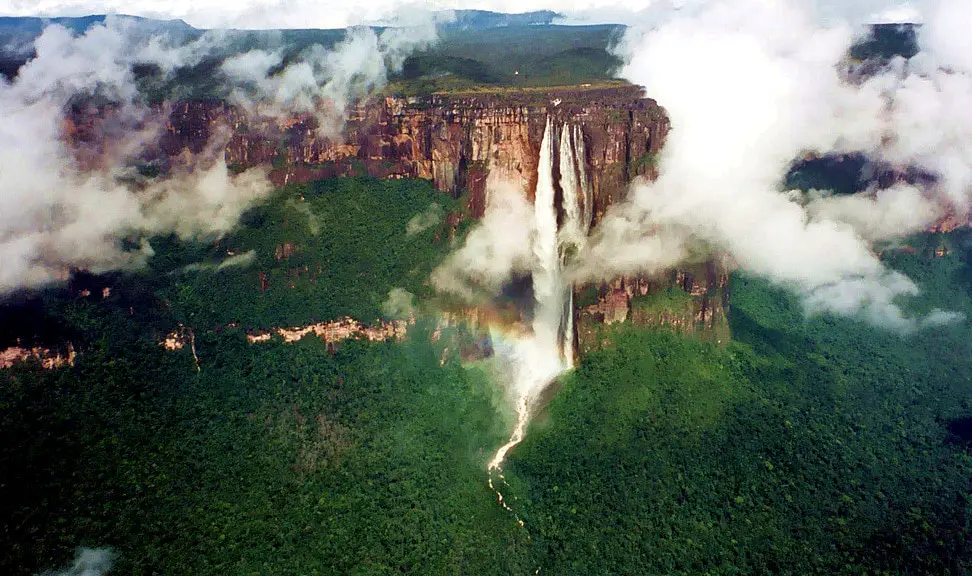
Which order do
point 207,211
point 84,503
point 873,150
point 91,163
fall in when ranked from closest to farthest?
point 84,503
point 91,163
point 207,211
point 873,150

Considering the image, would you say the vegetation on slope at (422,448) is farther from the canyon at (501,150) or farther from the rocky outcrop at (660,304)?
the canyon at (501,150)

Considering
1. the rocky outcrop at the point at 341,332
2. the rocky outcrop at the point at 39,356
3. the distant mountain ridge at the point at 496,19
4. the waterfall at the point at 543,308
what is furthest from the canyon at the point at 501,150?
the distant mountain ridge at the point at 496,19

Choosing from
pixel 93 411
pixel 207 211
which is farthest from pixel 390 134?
pixel 93 411

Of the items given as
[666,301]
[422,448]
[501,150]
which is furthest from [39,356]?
[666,301]

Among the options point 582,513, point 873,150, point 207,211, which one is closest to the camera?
point 582,513

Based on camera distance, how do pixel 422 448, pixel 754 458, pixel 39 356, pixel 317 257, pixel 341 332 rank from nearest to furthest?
pixel 39 356 → pixel 754 458 → pixel 422 448 → pixel 341 332 → pixel 317 257

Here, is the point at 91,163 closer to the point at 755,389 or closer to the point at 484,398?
the point at 484,398

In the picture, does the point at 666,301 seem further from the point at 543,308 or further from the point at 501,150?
the point at 501,150

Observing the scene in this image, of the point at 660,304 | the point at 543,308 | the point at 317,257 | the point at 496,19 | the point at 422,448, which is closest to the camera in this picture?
the point at 422,448

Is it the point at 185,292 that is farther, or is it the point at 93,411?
the point at 185,292

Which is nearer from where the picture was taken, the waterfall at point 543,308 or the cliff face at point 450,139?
the cliff face at point 450,139

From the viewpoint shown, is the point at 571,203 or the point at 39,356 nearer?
the point at 39,356
